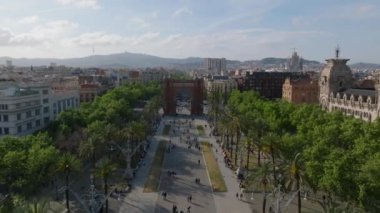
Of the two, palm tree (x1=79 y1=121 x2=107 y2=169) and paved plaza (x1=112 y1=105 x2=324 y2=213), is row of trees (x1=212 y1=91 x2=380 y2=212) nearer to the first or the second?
paved plaza (x1=112 y1=105 x2=324 y2=213)

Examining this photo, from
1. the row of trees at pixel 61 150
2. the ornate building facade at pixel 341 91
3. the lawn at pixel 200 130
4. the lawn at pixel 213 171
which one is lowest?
the lawn at pixel 200 130

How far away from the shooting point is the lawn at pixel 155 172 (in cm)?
6681

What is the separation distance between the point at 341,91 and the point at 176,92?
68704 millimetres

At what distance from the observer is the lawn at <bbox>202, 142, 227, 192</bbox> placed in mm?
66912

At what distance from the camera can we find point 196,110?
17588cm

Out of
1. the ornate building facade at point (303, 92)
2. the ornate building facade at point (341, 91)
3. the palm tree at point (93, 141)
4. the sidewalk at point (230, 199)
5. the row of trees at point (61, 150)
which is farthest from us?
the ornate building facade at point (303, 92)

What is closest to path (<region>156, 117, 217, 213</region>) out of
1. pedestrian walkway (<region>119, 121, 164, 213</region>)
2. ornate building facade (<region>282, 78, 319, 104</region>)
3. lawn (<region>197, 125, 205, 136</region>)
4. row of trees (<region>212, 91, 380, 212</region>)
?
pedestrian walkway (<region>119, 121, 164, 213</region>)

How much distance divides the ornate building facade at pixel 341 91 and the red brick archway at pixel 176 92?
180 feet

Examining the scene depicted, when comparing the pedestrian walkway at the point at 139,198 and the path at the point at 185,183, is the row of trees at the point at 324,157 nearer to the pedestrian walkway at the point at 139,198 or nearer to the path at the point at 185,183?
the path at the point at 185,183

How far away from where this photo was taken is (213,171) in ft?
255

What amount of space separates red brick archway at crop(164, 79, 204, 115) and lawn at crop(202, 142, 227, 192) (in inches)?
2738

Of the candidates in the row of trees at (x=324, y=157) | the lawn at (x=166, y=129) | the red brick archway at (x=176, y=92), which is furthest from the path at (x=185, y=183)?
the red brick archway at (x=176, y=92)

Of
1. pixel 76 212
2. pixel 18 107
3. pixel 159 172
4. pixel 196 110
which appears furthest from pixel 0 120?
pixel 196 110

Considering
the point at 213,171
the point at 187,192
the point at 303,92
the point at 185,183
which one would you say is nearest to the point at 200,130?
the point at 303,92
